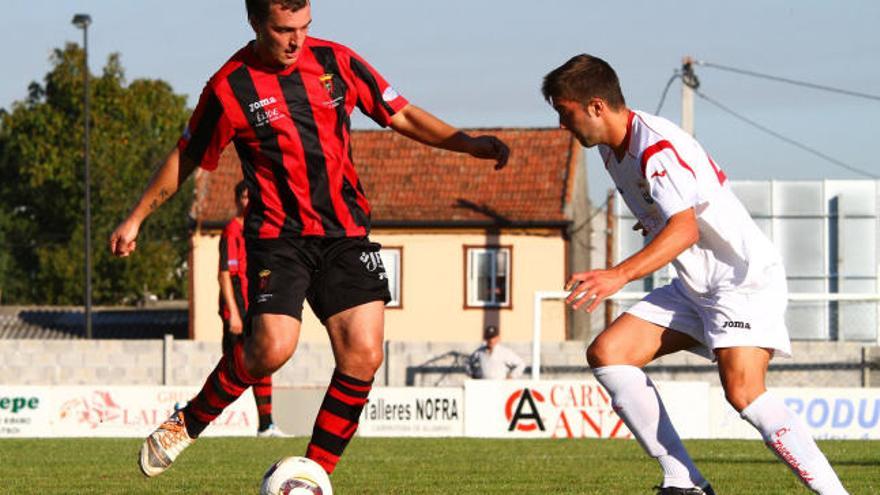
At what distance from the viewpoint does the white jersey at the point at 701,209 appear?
7.04m

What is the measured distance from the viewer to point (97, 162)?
6938cm

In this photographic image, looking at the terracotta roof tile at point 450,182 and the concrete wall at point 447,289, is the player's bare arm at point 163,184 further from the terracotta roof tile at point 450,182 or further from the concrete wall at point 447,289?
the terracotta roof tile at point 450,182

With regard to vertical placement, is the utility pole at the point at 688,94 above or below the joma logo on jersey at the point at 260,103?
above

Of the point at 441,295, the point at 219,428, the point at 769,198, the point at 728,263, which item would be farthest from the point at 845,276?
the point at 728,263

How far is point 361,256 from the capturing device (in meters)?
7.45

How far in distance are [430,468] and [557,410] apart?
8.29 meters

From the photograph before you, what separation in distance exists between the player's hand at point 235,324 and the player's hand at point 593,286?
773 centimetres

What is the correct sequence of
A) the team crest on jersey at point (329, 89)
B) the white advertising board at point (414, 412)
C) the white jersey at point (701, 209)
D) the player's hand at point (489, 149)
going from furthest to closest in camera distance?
the white advertising board at point (414, 412)
the player's hand at point (489, 149)
the team crest on jersey at point (329, 89)
the white jersey at point (701, 209)

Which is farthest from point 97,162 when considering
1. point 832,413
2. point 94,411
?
point 832,413

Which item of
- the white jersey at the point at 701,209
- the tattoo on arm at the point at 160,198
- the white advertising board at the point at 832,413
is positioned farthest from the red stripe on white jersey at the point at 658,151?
the white advertising board at the point at 832,413

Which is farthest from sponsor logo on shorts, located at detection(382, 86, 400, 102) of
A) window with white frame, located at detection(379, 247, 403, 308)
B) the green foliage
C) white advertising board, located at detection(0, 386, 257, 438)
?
the green foliage

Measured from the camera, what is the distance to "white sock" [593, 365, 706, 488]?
7441 mm

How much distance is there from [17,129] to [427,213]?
118 ft

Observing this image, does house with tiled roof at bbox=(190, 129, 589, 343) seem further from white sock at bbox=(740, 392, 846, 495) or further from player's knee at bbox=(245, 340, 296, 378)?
white sock at bbox=(740, 392, 846, 495)
